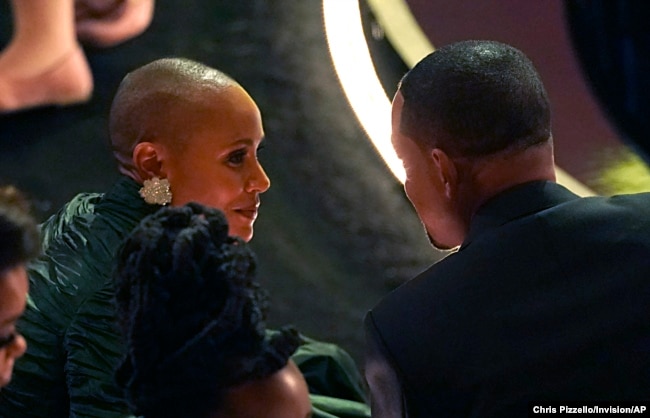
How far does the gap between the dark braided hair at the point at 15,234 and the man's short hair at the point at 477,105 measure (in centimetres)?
46

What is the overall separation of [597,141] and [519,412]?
1.20m

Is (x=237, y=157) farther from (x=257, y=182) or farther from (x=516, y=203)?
(x=516, y=203)

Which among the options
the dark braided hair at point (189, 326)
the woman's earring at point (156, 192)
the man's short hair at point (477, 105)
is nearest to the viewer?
the dark braided hair at point (189, 326)

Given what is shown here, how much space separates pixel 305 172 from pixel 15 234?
1065mm

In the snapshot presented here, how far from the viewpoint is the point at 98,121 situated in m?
1.86

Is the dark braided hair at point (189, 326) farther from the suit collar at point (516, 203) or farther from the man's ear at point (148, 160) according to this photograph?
the man's ear at point (148, 160)

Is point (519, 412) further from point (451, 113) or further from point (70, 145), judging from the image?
point (70, 145)

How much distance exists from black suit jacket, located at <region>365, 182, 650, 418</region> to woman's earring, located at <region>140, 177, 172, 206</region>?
0.47 m

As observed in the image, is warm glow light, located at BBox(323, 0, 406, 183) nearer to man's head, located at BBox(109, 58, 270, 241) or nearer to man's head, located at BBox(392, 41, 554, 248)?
man's head, located at BBox(109, 58, 270, 241)

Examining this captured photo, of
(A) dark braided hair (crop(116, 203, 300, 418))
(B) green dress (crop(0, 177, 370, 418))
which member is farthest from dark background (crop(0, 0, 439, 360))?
(A) dark braided hair (crop(116, 203, 300, 418))

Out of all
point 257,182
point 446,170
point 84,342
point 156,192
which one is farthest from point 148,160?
point 446,170

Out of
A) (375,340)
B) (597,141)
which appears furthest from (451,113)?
(597,141)

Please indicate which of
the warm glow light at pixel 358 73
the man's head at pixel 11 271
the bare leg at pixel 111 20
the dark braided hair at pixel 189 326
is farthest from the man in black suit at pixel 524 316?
the bare leg at pixel 111 20

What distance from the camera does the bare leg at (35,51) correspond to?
1.78 metres
